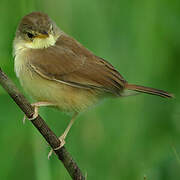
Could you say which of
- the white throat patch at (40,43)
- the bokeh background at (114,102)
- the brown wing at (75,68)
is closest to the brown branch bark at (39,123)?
the brown wing at (75,68)

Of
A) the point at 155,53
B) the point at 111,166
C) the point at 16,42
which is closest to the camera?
the point at 16,42

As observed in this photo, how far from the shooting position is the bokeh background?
513cm

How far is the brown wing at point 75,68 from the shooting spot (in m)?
4.40

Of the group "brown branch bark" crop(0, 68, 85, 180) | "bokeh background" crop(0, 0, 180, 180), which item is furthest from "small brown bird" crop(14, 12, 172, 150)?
"brown branch bark" crop(0, 68, 85, 180)

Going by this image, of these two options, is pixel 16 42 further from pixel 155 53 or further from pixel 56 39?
pixel 155 53

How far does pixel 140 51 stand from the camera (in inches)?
230

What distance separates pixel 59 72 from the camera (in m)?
4.43

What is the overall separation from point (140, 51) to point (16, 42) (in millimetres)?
1587

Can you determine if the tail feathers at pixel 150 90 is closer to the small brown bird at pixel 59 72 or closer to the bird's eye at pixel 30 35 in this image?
the small brown bird at pixel 59 72

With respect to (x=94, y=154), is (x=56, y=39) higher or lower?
higher

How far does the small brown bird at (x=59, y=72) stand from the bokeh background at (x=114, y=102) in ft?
0.85

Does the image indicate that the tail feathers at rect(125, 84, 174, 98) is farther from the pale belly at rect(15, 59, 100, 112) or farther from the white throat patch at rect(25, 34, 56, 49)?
the white throat patch at rect(25, 34, 56, 49)

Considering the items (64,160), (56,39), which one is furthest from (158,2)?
(64,160)

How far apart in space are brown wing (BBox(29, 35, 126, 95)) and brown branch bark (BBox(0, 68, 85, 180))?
34.2 inches
